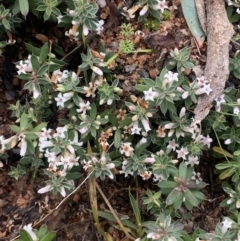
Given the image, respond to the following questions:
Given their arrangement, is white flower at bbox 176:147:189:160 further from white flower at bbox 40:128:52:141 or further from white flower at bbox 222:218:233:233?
white flower at bbox 40:128:52:141

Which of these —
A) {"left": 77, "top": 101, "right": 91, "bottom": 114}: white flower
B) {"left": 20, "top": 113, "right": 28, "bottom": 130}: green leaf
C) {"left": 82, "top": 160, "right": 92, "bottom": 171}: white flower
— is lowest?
{"left": 82, "top": 160, "right": 92, "bottom": 171}: white flower

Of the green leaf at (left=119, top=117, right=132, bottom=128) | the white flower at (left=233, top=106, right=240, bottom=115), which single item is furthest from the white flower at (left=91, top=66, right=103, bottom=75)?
the white flower at (left=233, top=106, right=240, bottom=115)

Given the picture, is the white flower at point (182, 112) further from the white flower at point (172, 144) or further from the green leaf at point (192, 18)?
the green leaf at point (192, 18)

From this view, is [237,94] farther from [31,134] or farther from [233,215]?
[31,134]

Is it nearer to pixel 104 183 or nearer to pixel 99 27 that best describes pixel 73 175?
pixel 104 183

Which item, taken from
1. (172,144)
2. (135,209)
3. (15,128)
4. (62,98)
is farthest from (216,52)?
(15,128)

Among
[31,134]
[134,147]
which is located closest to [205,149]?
[134,147]
